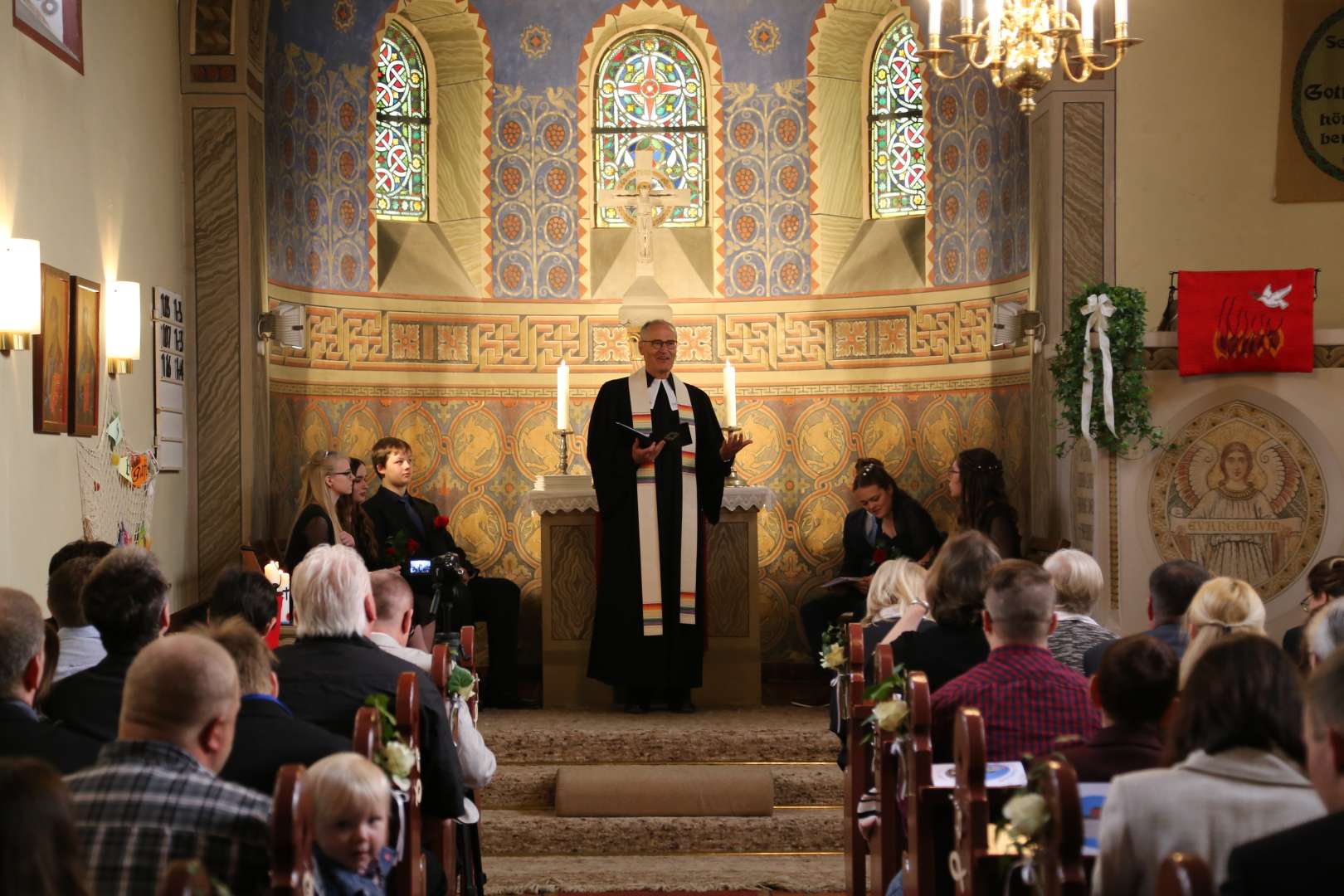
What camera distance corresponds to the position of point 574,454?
10.9 m

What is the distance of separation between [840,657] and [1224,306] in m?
3.56

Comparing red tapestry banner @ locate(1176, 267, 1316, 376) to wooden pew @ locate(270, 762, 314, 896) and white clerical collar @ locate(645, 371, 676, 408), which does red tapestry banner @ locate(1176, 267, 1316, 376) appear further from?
wooden pew @ locate(270, 762, 314, 896)

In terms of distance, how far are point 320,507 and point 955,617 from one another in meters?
4.53

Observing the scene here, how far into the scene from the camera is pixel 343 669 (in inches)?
161

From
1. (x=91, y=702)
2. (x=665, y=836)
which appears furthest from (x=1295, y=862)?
(x=665, y=836)

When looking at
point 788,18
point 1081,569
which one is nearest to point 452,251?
point 788,18

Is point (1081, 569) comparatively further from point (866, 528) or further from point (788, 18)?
point (788, 18)

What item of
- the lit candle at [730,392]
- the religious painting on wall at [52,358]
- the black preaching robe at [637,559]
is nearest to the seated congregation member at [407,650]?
the religious painting on wall at [52,358]

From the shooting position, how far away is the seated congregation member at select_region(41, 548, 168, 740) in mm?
3719

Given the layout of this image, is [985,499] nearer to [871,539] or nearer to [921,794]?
[871,539]

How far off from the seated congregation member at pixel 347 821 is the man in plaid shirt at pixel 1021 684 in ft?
5.26

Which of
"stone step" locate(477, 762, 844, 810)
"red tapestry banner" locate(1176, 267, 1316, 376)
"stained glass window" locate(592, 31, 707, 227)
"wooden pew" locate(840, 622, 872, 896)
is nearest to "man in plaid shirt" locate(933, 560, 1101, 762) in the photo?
"wooden pew" locate(840, 622, 872, 896)

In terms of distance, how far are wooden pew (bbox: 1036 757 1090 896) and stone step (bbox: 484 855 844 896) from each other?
3756mm

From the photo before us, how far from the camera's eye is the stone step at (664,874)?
6320 mm
